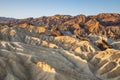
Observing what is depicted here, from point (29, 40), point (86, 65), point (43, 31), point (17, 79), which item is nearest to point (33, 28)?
point (43, 31)

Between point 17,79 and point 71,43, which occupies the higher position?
point 17,79

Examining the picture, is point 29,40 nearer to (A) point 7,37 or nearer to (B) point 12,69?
(A) point 7,37

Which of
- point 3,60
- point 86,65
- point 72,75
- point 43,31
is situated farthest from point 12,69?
point 43,31

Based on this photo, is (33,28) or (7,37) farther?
(33,28)

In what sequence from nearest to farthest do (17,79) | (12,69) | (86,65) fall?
(17,79), (12,69), (86,65)

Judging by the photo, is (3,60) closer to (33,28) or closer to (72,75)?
→ (72,75)

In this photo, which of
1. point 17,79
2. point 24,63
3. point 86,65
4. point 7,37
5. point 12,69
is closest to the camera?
point 17,79

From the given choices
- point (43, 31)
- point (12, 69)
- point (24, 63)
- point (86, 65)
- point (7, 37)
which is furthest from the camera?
point (43, 31)

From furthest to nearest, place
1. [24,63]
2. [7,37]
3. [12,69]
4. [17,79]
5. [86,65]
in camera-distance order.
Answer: [7,37]
[86,65]
[24,63]
[12,69]
[17,79]

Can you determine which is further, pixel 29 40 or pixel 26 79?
Answer: pixel 29 40
